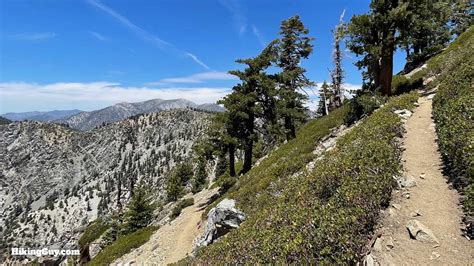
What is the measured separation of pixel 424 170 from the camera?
1059cm

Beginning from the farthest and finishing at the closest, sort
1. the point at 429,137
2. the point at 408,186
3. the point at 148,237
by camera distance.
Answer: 1. the point at 148,237
2. the point at 429,137
3. the point at 408,186

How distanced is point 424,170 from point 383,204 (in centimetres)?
287

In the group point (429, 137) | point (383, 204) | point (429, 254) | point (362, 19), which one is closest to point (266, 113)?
point (362, 19)

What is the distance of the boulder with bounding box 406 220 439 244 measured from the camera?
7211 millimetres

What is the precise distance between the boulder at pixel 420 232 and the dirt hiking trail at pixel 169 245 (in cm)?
1314

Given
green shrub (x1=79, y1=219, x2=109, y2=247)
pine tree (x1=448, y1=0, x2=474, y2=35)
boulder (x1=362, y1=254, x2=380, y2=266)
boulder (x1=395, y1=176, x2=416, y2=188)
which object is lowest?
green shrub (x1=79, y1=219, x2=109, y2=247)

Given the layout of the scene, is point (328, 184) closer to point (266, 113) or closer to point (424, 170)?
point (424, 170)

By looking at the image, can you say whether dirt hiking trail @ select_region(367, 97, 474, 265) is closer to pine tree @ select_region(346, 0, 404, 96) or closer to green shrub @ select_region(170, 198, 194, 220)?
pine tree @ select_region(346, 0, 404, 96)

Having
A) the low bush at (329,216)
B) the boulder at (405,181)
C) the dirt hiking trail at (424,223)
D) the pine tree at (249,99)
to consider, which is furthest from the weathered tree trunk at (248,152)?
the boulder at (405,181)

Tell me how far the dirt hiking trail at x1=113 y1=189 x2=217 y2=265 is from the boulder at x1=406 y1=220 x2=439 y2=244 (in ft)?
43.1

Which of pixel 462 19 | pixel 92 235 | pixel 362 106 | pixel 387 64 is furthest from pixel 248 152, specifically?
pixel 92 235

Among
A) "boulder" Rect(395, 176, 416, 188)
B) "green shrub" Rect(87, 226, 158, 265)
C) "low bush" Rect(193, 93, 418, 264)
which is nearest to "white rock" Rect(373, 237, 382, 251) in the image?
"low bush" Rect(193, 93, 418, 264)

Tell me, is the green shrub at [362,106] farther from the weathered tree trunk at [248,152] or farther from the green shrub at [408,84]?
the weathered tree trunk at [248,152]

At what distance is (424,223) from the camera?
25.7ft
